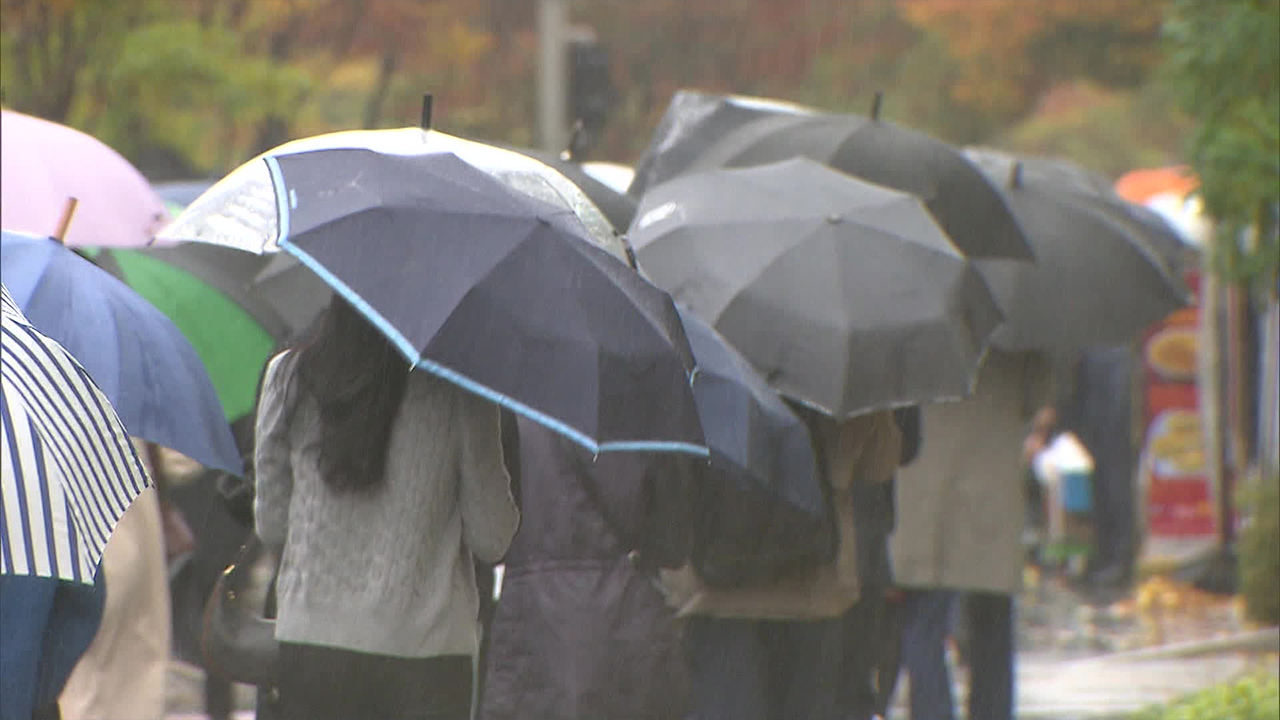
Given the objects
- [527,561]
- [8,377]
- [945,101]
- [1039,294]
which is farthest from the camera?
[945,101]

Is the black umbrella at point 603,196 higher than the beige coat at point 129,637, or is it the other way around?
the black umbrella at point 603,196

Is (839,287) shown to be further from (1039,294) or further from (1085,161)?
(1085,161)

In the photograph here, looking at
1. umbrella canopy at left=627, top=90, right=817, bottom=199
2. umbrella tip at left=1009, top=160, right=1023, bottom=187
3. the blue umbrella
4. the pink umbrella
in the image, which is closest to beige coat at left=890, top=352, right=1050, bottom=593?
umbrella tip at left=1009, top=160, right=1023, bottom=187

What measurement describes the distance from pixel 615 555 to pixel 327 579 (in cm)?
118

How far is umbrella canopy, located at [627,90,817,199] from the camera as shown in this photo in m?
8.05

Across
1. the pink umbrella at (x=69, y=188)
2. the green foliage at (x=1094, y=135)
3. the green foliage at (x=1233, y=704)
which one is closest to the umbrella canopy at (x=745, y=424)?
the pink umbrella at (x=69, y=188)

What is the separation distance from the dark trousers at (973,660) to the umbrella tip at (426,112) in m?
3.97

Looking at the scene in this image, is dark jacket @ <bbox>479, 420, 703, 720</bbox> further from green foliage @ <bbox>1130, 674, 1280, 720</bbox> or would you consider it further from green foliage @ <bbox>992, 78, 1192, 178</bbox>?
green foliage @ <bbox>992, 78, 1192, 178</bbox>

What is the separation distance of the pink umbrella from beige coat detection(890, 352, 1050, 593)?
304cm

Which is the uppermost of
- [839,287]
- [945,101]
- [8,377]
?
[945,101]

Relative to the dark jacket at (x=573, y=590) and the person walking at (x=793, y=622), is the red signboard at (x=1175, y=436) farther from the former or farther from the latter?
the dark jacket at (x=573, y=590)

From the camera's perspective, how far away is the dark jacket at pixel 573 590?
5660 millimetres

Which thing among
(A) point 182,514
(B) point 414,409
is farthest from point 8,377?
(A) point 182,514

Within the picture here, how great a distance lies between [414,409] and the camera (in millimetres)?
4703
